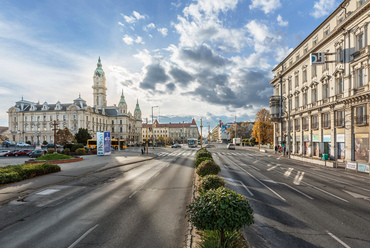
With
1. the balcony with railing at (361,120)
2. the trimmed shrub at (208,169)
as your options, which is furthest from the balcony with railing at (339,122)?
the trimmed shrub at (208,169)

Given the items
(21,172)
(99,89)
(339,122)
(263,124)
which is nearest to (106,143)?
(21,172)

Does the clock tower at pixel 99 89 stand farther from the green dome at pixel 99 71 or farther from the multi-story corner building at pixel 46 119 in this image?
the multi-story corner building at pixel 46 119

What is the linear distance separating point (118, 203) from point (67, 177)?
957 centimetres

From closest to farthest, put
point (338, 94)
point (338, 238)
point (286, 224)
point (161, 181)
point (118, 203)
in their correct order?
point (338, 238) < point (286, 224) < point (118, 203) < point (161, 181) < point (338, 94)

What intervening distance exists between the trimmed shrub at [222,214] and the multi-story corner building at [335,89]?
1098 inches

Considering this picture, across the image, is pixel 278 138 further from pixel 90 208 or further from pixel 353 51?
pixel 90 208

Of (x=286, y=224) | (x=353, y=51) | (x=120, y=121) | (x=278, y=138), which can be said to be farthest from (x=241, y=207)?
(x=120, y=121)

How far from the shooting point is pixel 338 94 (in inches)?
1185

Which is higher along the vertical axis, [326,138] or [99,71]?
[99,71]

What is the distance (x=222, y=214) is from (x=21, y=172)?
1839 centimetres

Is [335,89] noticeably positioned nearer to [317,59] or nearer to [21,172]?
[317,59]

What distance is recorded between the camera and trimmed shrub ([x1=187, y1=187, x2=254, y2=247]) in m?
5.18

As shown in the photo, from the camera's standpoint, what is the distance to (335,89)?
101 feet

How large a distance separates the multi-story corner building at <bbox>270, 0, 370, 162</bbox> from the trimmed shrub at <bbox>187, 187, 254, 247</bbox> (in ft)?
91.5
